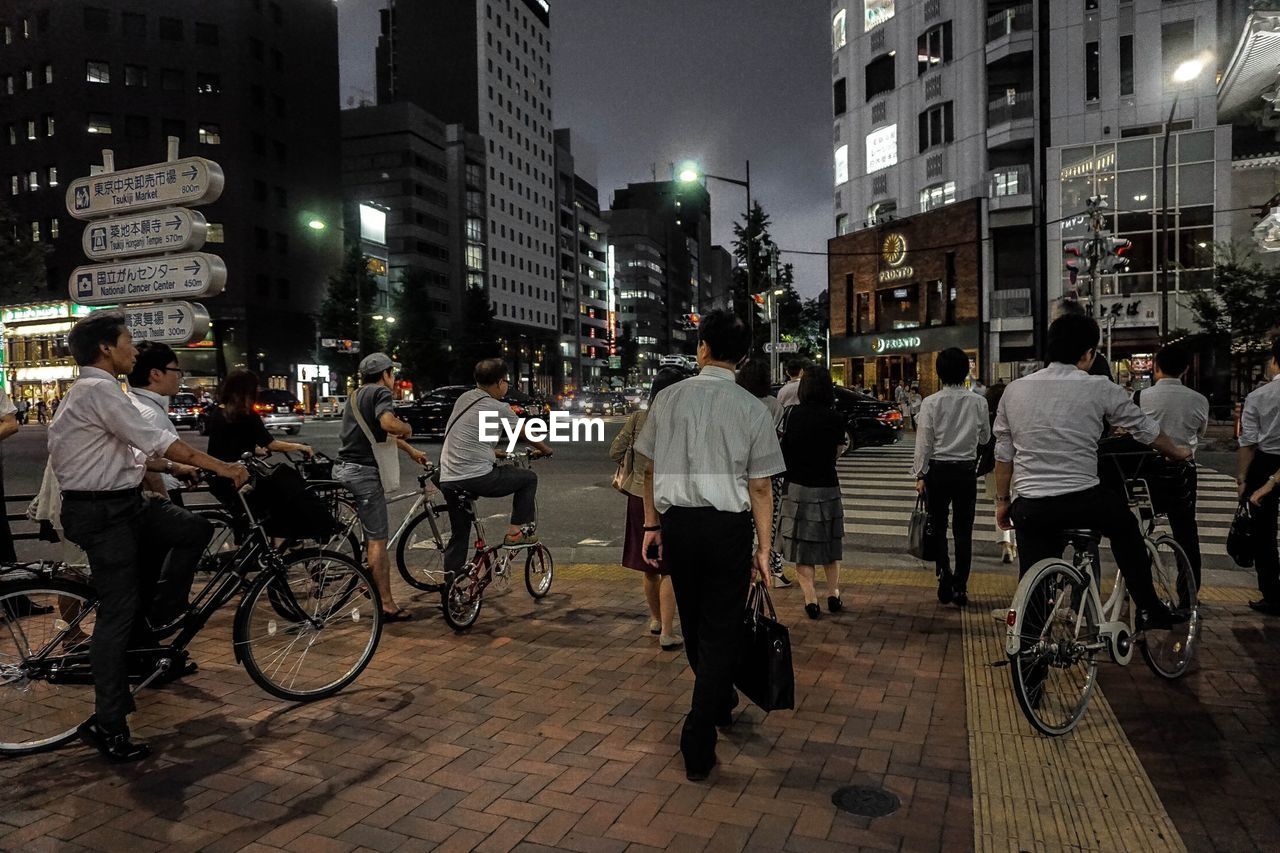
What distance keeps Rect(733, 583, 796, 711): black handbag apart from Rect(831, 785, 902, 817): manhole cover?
41 centimetres

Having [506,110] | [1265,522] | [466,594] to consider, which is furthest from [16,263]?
[506,110]

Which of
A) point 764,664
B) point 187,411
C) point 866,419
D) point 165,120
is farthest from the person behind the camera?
point 165,120

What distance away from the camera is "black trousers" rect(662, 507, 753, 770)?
3.46 metres

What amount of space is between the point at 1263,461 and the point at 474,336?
2755 inches

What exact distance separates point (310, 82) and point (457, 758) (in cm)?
6986

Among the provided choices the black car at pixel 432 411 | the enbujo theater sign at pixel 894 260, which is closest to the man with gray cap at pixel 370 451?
the black car at pixel 432 411

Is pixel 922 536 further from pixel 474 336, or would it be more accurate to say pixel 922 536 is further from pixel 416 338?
pixel 474 336

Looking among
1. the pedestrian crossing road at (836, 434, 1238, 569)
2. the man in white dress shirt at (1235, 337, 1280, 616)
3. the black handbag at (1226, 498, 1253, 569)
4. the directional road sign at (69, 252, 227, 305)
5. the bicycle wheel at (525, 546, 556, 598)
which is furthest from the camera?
the pedestrian crossing road at (836, 434, 1238, 569)

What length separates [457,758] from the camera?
3.84m

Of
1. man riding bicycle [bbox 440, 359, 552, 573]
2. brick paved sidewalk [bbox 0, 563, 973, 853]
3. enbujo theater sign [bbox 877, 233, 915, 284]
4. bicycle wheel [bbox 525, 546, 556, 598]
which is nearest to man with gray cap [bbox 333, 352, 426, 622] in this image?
man riding bicycle [bbox 440, 359, 552, 573]

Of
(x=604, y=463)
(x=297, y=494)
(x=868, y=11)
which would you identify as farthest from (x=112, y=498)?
(x=868, y=11)

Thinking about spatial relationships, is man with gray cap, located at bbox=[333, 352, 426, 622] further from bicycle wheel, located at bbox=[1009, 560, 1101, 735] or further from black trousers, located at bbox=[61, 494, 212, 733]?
bicycle wheel, located at bbox=[1009, 560, 1101, 735]

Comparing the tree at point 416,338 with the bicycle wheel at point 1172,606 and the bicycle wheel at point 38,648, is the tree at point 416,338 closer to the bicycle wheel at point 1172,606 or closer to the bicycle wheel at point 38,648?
the bicycle wheel at point 38,648

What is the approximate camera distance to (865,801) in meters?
3.36
